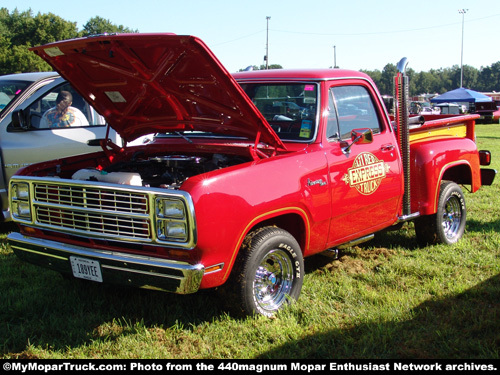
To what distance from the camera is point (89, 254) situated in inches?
132

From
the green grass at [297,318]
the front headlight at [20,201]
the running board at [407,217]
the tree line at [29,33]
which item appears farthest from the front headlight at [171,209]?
the tree line at [29,33]

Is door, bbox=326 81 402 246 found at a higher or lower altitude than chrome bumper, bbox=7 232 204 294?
higher

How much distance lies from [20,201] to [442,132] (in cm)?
438

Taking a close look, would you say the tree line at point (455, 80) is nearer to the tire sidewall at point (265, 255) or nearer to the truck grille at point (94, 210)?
the tire sidewall at point (265, 255)

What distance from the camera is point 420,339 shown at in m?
3.32

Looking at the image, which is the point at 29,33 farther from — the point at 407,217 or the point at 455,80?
the point at 455,80

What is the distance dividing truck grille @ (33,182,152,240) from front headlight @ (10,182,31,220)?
0.12 meters

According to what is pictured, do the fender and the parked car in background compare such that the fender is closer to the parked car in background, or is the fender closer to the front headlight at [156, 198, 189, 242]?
the front headlight at [156, 198, 189, 242]

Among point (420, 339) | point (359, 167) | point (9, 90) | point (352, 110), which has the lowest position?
point (420, 339)

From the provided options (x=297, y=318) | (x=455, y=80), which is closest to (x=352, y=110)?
(x=297, y=318)

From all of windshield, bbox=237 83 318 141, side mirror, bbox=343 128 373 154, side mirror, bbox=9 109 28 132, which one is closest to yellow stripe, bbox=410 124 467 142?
side mirror, bbox=343 128 373 154

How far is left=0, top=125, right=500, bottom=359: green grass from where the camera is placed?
10.6 feet

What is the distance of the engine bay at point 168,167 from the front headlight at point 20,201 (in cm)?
39

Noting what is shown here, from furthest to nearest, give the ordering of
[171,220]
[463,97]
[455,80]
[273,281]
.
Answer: [455,80] < [463,97] < [273,281] < [171,220]
